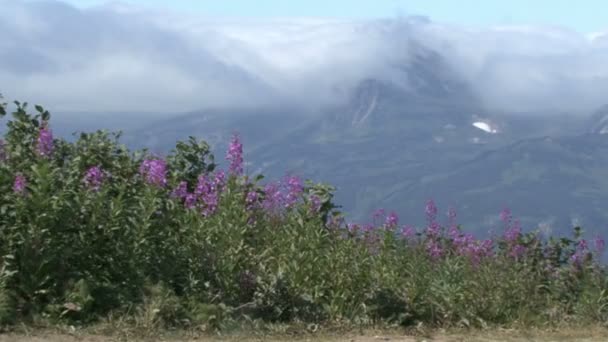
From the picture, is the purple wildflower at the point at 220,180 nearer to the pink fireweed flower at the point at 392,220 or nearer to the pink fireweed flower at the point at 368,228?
the pink fireweed flower at the point at 368,228

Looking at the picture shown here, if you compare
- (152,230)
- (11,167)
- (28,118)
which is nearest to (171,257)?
(152,230)

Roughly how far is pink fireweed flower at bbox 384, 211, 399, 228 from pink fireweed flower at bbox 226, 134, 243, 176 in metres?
1.58

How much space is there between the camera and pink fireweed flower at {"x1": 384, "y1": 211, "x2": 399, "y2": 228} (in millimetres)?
10930

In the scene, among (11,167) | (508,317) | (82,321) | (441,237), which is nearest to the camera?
(82,321)

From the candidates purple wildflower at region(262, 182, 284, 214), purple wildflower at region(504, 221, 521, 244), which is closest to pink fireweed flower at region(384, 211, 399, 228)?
purple wildflower at region(262, 182, 284, 214)

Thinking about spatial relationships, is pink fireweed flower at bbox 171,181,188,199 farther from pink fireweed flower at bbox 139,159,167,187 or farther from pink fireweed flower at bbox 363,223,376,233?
pink fireweed flower at bbox 363,223,376,233

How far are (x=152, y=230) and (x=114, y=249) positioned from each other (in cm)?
38

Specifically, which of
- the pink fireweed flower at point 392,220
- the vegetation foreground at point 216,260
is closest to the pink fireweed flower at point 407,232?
the vegetation foreground at point 216,260

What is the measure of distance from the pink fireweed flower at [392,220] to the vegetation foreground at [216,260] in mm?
18

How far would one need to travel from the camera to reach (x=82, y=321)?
945cm

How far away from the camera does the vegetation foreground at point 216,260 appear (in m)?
9.39

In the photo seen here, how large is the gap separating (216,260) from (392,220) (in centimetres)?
202

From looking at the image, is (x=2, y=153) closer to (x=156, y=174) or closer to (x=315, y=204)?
(x=156, y=174)

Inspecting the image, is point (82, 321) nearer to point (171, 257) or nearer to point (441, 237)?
point (171, 257)
